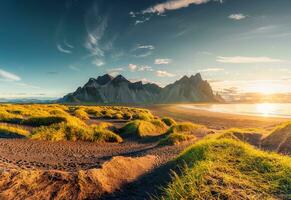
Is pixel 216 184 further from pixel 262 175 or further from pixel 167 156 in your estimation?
pixel 167 156

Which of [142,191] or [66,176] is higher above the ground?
[66,176]

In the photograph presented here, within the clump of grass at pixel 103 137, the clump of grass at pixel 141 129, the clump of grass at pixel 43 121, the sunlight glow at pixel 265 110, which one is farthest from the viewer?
the sunlight glow at pixel 265 110

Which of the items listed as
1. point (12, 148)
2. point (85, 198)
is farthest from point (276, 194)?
point (12, 148)

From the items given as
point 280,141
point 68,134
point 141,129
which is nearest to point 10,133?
point 68,134

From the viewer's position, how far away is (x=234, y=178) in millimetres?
7410

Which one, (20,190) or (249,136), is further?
(249,136)

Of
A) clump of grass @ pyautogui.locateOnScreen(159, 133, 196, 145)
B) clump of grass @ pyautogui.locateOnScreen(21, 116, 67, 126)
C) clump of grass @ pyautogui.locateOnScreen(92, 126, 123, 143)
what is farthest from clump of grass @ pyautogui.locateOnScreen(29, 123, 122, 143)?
clump of grass @ pyautogui.locateOnScreen(159, 133, 196, 145)

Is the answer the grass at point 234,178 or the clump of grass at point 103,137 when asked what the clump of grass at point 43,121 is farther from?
the grass at point 234,178

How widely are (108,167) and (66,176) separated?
91.5 inches

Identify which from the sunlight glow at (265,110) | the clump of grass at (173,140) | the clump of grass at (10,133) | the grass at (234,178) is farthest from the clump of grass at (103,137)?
the sunlight glow at (265,110)

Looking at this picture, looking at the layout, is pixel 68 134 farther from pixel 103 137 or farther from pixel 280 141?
pixel 280 141

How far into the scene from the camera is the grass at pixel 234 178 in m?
6.47

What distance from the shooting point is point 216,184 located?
6.90m

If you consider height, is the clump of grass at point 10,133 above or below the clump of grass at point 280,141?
above
